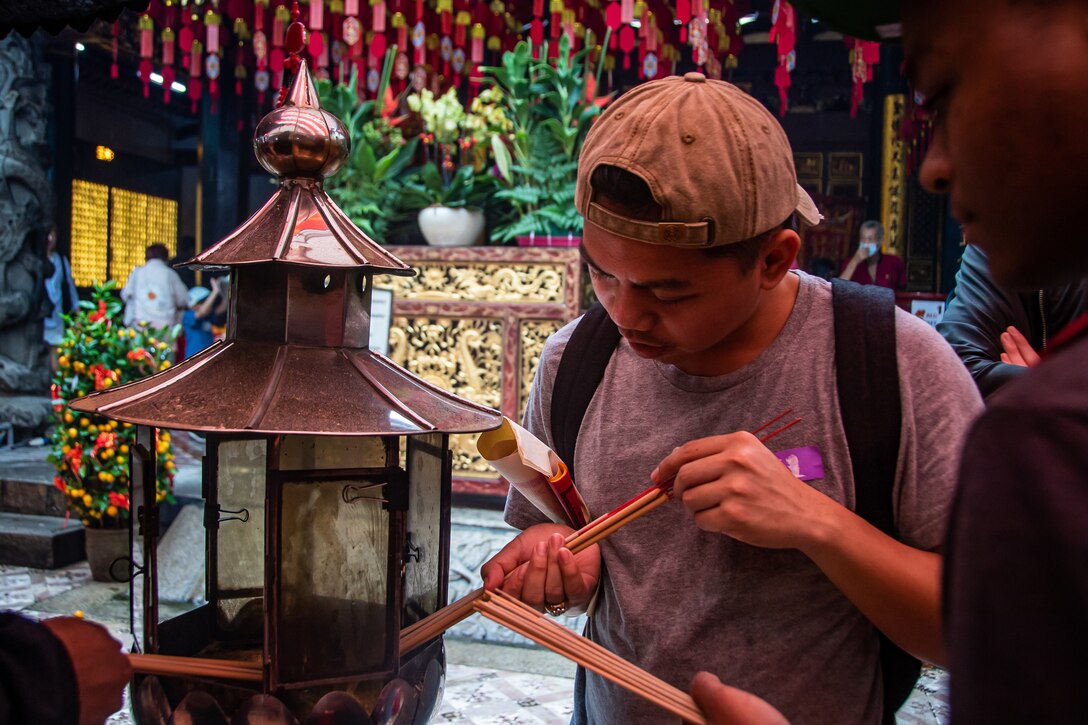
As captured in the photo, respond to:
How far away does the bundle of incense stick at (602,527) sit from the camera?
1075mm

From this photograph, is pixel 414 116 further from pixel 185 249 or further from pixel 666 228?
pixel 185 249

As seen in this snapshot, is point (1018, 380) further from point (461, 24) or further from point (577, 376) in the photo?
point (461, 24)

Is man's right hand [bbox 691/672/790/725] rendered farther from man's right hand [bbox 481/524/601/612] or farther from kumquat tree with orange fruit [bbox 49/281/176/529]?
kumquat tree with orange fruit [bbox 49/281/176/529]

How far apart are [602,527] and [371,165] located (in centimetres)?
387

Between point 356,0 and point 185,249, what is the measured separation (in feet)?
15.4

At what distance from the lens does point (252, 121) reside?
10.1 m

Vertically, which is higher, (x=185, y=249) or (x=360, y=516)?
(x=185, y=249)

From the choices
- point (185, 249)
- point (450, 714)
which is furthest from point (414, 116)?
point (185, 249)

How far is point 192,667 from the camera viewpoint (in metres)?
1.12

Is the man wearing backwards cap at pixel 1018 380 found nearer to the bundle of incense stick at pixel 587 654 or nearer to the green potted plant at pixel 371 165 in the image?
A: the bundle of incense stick at pixel 587 654

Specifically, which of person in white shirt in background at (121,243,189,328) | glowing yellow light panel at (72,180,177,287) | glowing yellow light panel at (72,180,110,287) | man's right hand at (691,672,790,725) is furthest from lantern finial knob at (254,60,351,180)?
glowing yellow light panel at (72,180,110,287)

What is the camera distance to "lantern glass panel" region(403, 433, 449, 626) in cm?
136

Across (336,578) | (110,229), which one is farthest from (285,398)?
(110,229)

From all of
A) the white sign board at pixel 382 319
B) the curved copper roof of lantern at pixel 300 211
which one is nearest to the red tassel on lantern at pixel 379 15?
the white sign board at pixel 382 319
